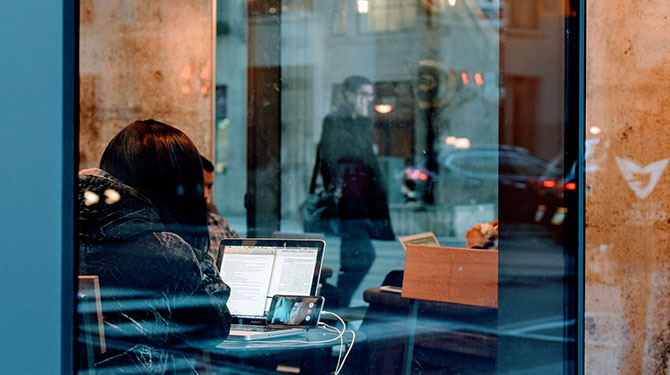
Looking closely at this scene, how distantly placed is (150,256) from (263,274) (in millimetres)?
549

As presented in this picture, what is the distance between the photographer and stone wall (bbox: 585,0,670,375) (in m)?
1.63

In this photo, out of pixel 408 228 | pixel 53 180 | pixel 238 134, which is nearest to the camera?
pixel 53 180

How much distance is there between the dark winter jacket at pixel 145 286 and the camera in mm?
1497

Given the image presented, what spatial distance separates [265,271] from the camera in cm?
211

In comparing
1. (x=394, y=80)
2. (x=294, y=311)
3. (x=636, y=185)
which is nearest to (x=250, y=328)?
(x=294, y=311)

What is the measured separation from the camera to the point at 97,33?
1741mm

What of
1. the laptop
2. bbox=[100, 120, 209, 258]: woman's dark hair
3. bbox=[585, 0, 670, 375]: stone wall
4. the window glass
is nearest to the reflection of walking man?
the window glass

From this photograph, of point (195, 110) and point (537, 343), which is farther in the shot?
point (195, 110)

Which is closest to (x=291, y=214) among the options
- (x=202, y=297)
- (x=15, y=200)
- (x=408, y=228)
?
(x=408, y=228)

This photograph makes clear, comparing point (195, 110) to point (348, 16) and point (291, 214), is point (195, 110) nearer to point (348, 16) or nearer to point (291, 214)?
point (291, 214)

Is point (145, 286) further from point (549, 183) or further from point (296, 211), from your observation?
point (296, 211)

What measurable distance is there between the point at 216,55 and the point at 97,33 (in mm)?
3300

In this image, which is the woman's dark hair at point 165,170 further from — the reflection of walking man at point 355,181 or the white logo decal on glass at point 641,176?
the reflection of walking man at point 355,181

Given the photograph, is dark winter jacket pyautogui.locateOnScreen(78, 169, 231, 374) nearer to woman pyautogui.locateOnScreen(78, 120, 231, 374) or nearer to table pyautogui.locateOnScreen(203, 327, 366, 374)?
woman pyautogui.locateOnScreen(78, 120, 231, 374)
